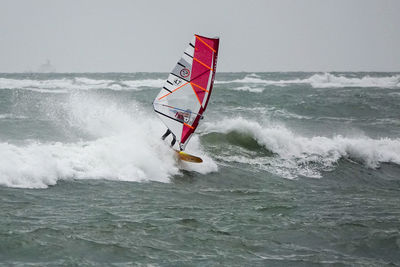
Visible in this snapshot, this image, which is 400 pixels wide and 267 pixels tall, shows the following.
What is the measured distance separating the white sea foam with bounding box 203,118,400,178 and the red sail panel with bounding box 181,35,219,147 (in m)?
2.90

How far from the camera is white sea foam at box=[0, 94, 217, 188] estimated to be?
9484 millimetres

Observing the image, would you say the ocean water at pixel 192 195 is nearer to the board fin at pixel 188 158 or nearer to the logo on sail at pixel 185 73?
the board fin at pixel 188 158

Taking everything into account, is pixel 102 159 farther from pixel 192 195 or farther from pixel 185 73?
pixel 185 73

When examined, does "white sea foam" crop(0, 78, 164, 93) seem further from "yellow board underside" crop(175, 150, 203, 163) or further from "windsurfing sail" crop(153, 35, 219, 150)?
"yellow board underside" crop(175, 150, 203, 163)

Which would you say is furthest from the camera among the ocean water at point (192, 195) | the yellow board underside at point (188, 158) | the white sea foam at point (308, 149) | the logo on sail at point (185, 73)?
the white sea foam at point (308, 149)

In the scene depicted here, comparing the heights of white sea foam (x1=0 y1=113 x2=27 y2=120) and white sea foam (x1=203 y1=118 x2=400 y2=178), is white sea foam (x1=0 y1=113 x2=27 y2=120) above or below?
below

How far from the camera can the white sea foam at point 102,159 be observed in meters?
9.48

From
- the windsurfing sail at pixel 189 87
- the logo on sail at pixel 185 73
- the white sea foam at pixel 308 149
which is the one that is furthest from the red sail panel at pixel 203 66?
the white sea foam at pixel 308 149

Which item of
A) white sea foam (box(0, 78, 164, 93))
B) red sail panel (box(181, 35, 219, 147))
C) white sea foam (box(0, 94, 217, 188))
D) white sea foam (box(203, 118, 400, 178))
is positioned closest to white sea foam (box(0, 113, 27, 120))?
white sea foam (box(0, 94, 217, 188))

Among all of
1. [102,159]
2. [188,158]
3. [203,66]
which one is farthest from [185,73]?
[102,159]

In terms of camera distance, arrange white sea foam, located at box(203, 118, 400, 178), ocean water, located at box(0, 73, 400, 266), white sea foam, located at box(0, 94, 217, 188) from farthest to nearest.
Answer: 1. white sea foam, located at box(203, 118, 400, 178)
2. white sea foam, located at box(0, 94, 217, 188)
3. ocean water, located at box(0, 73, 400, 266)

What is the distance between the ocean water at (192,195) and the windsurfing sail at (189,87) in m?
0.90

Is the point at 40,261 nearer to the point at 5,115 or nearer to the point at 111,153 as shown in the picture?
the point at 111,153

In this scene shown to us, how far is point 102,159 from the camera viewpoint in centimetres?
1127
